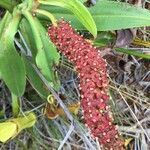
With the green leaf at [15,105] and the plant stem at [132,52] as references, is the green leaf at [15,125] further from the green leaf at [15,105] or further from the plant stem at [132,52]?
the plant stem at [132,52]

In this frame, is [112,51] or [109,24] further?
[112,51]

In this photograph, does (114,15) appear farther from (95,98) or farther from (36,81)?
(95,98)

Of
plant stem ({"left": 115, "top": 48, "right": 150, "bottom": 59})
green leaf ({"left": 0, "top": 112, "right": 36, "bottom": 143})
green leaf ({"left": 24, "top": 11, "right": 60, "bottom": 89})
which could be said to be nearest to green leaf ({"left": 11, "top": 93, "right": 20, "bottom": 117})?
green leaf ({"left": 0, "top": 112, "right": 36, "bottom": 143})

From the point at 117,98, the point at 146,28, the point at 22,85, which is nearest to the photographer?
the point at 22,85

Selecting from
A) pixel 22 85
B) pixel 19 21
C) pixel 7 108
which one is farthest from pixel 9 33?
pixel 7 108

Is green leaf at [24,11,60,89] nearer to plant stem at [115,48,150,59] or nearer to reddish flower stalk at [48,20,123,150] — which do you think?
reddish flower stalk at [48,20,123,150]

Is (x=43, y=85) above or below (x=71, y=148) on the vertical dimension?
above

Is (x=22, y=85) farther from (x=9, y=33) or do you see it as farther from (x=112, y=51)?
(x=112, y=51)

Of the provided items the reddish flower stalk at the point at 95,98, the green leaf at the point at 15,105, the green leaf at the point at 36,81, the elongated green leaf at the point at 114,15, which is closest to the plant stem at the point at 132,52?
the elongated green leaf at the point at 114,15
